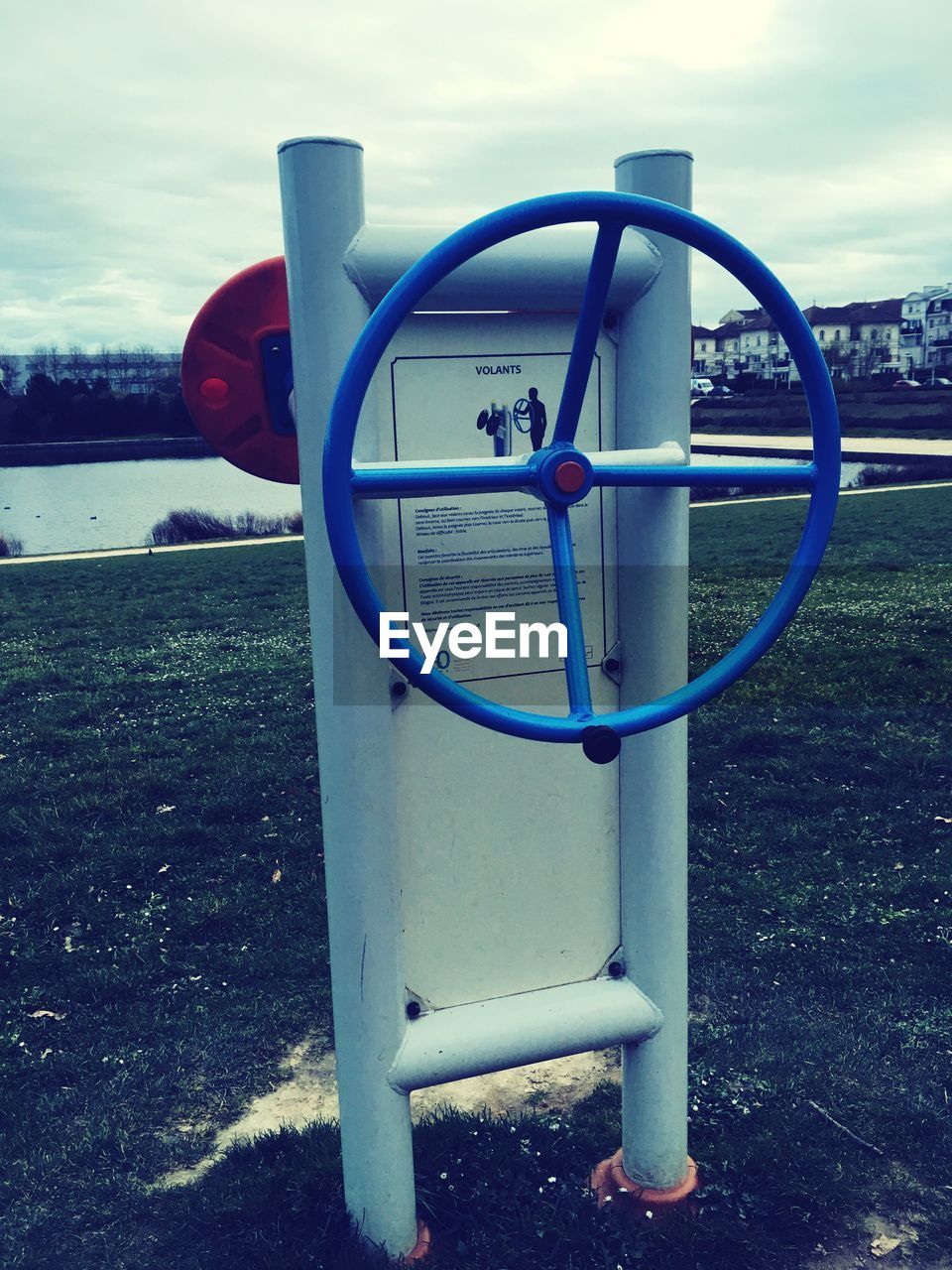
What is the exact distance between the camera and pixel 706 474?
168 cm

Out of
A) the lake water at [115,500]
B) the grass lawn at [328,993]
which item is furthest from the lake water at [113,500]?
the grass lawn at [328,993]

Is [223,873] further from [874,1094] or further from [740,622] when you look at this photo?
[740,622]

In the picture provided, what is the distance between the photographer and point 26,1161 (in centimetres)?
232

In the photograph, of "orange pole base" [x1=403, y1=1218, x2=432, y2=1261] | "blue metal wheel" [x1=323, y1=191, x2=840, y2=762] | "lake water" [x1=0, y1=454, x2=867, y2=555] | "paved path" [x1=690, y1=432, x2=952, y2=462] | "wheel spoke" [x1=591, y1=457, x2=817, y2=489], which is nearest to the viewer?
"blue metal wheel" [x1=323, y1=191, x2=840, y2=762]

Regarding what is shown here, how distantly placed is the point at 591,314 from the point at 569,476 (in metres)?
0.22

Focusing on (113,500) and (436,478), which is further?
(113,500)

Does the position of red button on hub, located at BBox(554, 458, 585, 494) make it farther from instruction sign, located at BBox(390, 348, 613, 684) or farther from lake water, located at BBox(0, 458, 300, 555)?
lake water, located at BBox(0, 458, 300, 555)

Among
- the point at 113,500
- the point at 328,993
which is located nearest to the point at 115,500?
the point at 113,500

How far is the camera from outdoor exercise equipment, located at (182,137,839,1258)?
1.56 metres

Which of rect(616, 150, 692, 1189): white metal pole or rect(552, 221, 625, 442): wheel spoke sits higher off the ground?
rect(552, 221, 625, 442): wheel spoke

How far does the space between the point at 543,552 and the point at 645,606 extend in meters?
0.21

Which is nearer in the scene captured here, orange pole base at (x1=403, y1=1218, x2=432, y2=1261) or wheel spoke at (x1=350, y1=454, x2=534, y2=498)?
wheel spoke at (x1=350, y1=454, x2=534, y2=498)

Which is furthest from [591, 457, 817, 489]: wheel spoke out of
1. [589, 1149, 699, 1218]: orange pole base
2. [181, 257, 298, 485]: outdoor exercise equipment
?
[589, 1149, 699, 1218]: orange pole base

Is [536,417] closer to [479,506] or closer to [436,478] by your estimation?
[479,506]
